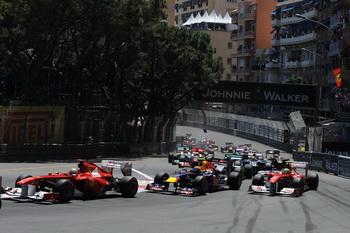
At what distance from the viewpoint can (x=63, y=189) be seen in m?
16.8

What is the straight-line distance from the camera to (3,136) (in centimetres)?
3228

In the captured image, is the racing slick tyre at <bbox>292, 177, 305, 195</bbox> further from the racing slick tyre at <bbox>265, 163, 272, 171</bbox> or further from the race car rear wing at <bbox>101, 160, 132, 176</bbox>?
the race car rear wing at <bbox>101, 160, 132, 176</bbox>

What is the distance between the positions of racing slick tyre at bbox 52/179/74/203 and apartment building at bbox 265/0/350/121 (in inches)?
1455

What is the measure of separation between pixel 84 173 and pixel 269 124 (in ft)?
184

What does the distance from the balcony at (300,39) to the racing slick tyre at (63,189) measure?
6632cm

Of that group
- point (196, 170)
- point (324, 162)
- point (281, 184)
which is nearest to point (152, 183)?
point (196, 170)

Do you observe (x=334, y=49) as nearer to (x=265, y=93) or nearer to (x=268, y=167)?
(x=265, y=93)

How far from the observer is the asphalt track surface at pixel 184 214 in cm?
1360

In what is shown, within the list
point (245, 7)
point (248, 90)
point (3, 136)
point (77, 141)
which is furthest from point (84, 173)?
point (245, 7)

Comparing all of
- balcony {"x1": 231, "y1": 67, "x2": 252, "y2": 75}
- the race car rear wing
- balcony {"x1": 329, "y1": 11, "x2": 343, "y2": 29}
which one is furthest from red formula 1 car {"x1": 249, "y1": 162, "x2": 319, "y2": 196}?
balcony {"x1": 231, "y1": 67, "x2": 252, "y2": 75}

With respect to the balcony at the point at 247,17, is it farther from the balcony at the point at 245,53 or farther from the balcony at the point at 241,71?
the balcony at the point at 241,71

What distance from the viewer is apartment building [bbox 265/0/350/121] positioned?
61656 mm

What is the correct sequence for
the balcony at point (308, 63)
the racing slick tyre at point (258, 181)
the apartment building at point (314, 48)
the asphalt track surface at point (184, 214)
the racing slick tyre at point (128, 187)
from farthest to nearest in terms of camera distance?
the balcony at point (308, 63)
the apartment building at point (314, 48)
the racing slick tyre at point (258, 181)
the racing slick tyre at point (128, 187)
the asphalt track surface at point (184, 214)

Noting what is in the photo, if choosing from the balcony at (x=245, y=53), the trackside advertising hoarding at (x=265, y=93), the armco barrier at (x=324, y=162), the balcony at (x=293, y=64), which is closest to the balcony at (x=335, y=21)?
the trackside advertising hoarding at (x=265, y=93)
